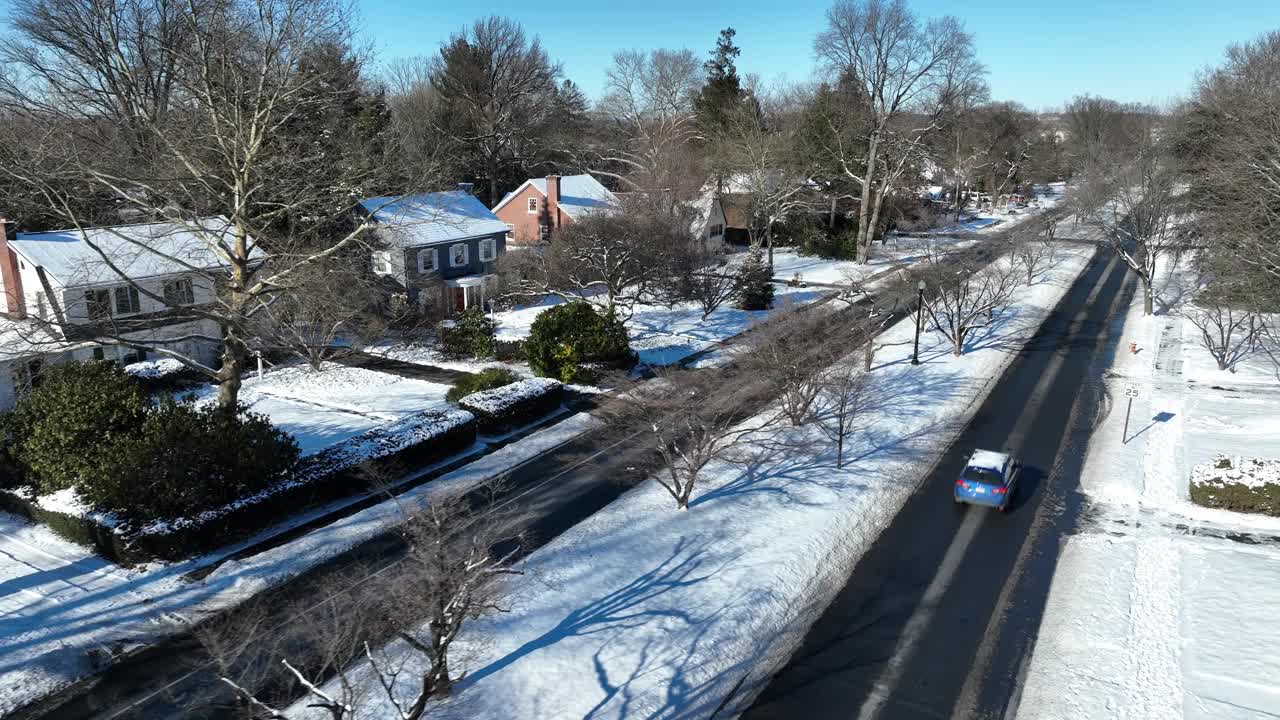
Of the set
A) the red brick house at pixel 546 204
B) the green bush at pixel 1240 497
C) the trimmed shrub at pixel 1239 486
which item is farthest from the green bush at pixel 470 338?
the green bush at pixel 1240 497


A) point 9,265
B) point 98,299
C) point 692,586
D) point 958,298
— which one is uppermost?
point 9,265

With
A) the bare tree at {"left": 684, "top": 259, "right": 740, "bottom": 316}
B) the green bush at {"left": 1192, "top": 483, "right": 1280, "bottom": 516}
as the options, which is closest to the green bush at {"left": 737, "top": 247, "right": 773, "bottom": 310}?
the bare tree at {"left": 684, "top": 259, "right": 740, "bottom": 316}

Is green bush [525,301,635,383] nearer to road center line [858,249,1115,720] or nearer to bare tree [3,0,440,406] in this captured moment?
bare tree [3,0,440,406]

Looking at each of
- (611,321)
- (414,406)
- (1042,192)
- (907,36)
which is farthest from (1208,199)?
(1042,192)

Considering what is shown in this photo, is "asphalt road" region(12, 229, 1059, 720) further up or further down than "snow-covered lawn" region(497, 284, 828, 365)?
further down

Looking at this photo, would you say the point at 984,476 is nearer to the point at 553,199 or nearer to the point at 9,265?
the point at 9,265

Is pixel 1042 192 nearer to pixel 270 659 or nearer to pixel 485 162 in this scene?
pixel 485 162

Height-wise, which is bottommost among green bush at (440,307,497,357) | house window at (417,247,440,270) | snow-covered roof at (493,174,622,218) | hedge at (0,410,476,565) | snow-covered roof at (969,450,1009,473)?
hedge at (0,410,476,565)

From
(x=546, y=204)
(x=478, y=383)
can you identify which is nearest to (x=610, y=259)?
(x=478, y=383)
